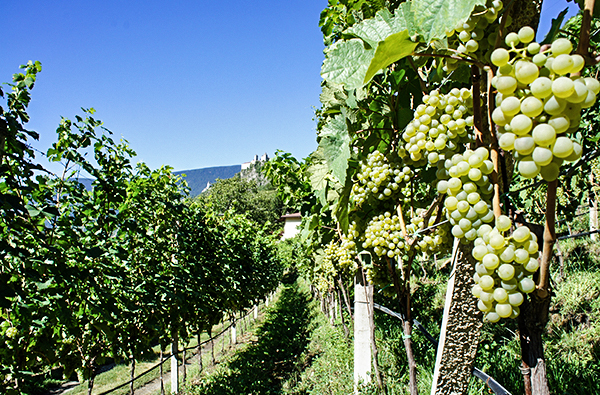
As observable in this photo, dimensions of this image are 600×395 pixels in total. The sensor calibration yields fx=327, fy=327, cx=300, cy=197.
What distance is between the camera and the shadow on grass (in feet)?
20.0

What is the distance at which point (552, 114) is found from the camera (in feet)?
1.50

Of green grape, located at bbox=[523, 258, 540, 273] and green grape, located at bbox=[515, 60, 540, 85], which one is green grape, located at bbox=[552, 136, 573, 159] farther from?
green grape, located at bbox=[523, 258, 540, 273]

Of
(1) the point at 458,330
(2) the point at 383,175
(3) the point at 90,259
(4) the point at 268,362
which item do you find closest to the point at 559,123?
(1) the point at 458,330

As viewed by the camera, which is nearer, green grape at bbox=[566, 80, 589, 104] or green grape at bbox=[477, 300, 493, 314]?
green grape at bbox=[566, 80, 589, 104]

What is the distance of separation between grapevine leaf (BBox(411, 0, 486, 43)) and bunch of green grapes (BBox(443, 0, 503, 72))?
0.02 metres

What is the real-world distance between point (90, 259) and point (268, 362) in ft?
18.8

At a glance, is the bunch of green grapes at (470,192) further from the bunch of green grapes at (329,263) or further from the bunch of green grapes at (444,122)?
the bunch of green grapes at (329,263)

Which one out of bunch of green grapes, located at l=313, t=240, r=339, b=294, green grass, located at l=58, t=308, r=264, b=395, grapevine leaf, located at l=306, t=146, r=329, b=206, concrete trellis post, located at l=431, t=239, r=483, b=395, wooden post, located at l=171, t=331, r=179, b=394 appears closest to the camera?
concrete trellis post, located at l=431, t=239, r=483, b=395

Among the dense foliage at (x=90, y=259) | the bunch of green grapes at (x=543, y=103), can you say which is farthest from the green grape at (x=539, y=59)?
Answer: the dense foliage at (x=90, y=259)

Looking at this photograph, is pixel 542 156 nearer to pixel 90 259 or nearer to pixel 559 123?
pixel 559 123

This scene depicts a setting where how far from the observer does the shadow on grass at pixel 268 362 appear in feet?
20.0

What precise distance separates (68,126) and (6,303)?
2000 millimetres

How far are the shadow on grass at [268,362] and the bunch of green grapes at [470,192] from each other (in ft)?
20.4

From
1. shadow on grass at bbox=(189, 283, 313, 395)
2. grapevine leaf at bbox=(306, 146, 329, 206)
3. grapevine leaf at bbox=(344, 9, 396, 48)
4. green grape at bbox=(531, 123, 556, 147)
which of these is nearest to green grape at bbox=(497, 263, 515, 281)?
green grape at bbox=(531, 123, 556, 147)
